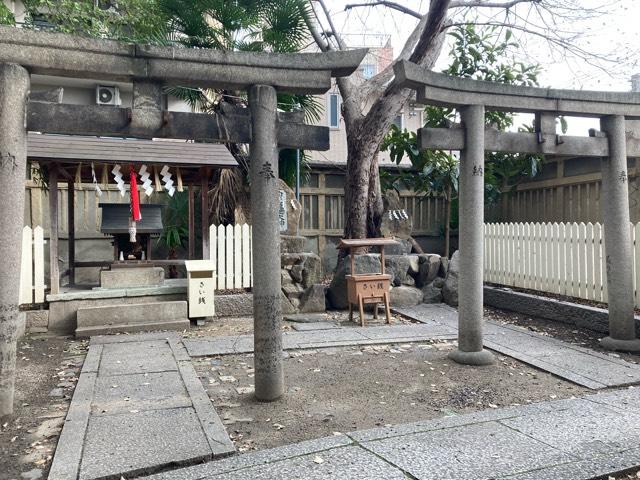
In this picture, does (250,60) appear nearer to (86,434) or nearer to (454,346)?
(86,434)

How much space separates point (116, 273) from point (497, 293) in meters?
7.27

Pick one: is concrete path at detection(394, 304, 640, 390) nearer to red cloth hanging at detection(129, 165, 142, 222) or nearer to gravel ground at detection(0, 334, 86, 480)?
gravel ground at detection(0, 334, 86, 480)

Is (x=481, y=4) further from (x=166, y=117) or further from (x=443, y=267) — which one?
(x=166, y=117)

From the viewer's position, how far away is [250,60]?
4.76 meters

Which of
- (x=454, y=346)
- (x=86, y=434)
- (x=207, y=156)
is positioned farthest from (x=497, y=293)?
(x=86, y=434)

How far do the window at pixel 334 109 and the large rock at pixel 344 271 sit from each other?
31.8ft

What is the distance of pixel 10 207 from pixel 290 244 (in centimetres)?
624

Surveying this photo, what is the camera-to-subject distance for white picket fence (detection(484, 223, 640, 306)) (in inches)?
314

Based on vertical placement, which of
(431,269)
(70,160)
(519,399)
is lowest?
(519,399)

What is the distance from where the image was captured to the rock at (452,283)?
10.2m

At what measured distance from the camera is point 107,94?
42.2 ft

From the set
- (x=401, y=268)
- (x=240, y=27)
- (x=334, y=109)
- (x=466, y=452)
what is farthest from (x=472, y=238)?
(x=334, y=109)

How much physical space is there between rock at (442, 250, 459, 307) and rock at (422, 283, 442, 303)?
194 mm

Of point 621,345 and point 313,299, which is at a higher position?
point 313,299
